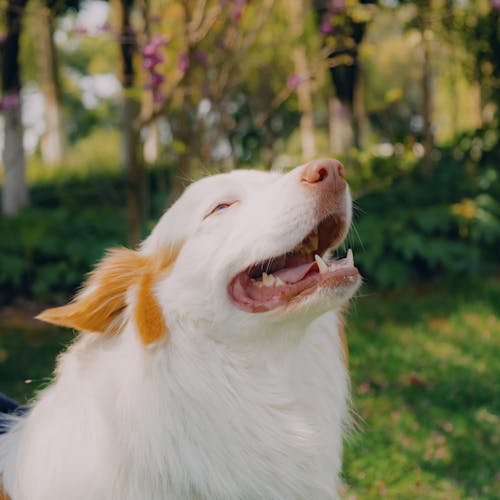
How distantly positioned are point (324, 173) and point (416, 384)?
3515 millimetres

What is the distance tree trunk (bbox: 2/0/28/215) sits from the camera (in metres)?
8.31

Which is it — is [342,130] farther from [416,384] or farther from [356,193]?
[416,384]

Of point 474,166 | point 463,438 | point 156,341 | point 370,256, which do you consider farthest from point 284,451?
point 474,166

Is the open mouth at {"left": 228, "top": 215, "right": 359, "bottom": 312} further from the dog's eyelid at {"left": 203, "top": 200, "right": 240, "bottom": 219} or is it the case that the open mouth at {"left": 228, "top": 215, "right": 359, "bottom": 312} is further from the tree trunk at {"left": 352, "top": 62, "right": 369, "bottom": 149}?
the tree trunk at {"left": 352, "top": 62, "right": 369, "bottom": 149}

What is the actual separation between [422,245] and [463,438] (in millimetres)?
4020

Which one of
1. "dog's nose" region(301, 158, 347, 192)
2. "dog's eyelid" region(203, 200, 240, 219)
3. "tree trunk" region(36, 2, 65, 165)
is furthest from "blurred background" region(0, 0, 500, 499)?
"tree trunk" region(36, 2, 65, 165)

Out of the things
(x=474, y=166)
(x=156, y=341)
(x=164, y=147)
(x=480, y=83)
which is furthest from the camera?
(x=480, y=83)

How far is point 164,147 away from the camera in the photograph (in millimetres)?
7867

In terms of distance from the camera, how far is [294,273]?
2293 millimetres

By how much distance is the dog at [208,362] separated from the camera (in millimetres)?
2154

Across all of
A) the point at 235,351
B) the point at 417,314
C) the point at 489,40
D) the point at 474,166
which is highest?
the point at 489,40

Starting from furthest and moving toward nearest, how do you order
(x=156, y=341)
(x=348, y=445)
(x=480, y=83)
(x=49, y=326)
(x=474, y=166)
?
1. (x=480, y=83)
2. (x=474, y=166)
3. (x=49, y=326)
4. (x=348, y=445)
5. (x=156, y=341)

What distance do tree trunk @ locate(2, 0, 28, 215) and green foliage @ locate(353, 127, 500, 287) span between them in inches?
170

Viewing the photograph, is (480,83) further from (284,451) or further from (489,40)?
(284,451)
